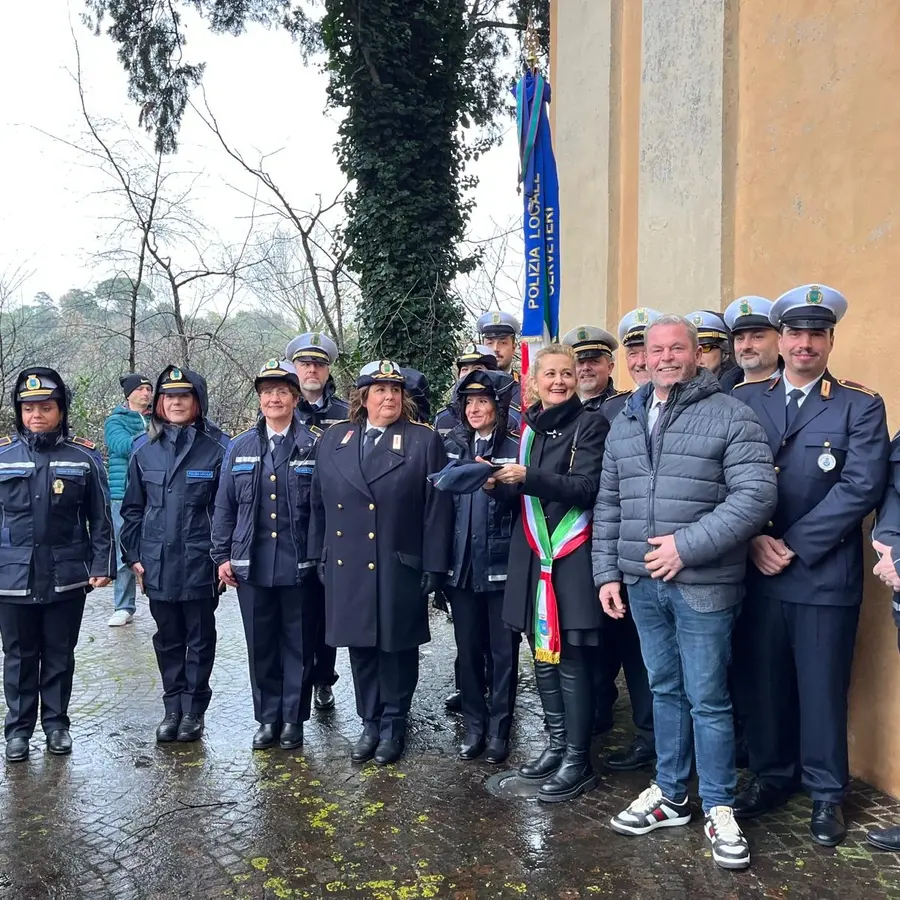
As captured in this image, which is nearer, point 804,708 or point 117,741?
point 804,708

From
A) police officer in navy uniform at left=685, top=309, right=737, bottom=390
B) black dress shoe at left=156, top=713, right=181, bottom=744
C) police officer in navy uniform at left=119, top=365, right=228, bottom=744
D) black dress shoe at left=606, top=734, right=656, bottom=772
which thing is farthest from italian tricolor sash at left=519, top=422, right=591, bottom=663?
black dress shoe at left=156, top=713, right=181, bottom=744

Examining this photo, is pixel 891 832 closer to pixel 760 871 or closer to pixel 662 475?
pixel 760 871

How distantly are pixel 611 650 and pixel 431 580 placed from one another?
1099mm

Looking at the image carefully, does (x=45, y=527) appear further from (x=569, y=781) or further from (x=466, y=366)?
(x=569, y=781)

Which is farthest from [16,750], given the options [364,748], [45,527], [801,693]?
[801,693]

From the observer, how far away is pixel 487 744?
15.4 ft

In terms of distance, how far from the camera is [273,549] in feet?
15.5

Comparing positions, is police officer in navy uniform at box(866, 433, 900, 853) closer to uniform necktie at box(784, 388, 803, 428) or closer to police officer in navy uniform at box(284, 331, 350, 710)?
uniform necktie at box(784, 388, 803, 428)

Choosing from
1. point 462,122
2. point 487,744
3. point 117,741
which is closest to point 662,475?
point 487,744

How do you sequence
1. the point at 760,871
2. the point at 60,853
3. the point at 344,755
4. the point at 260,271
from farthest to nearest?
the point at 260,271 → the point at 344,755 → the point at 60,853 → the point at 760,871

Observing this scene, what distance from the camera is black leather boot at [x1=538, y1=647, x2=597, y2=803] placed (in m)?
4.06

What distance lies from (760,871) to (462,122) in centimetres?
1097

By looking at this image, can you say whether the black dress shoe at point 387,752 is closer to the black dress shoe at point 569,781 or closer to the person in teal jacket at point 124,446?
the black dress shoe at point 569,781

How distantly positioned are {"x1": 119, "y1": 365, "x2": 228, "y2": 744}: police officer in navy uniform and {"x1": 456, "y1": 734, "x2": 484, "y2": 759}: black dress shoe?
1.57 metres
